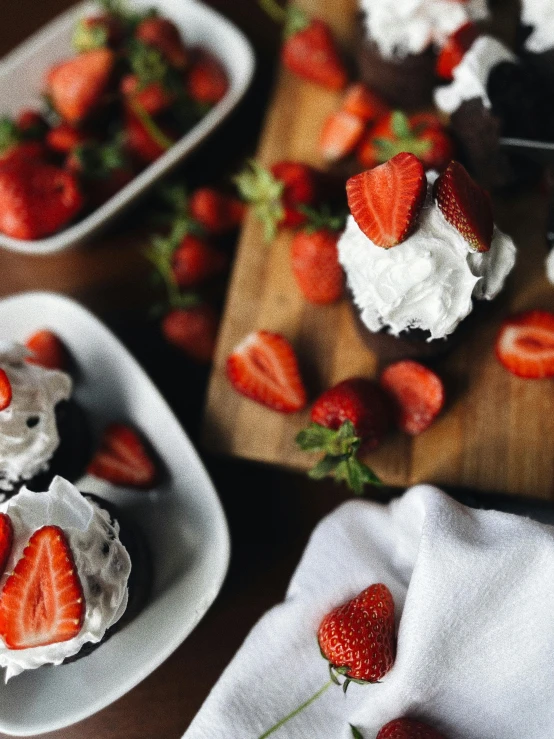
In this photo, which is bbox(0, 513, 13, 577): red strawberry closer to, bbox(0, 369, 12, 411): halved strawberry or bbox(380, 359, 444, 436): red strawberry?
bbox(0, 369, 12, 411): halved strawberry

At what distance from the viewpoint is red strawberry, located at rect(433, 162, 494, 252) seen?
0.81m

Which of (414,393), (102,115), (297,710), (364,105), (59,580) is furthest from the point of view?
(102,115)

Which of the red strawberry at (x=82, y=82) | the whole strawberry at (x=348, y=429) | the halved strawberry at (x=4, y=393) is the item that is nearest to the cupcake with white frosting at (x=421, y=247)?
the whole strawberry at (x=348, y=429)

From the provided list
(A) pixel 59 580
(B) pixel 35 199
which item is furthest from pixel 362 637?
(B) pixel 35 199

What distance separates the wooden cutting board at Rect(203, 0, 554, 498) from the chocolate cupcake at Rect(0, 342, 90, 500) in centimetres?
20

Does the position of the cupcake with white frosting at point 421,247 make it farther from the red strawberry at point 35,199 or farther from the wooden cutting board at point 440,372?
the red strawberry at point 35,199

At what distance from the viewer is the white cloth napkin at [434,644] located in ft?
2.69

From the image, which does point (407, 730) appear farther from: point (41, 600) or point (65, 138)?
point (65, 138)

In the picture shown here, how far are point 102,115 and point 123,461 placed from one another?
64cm

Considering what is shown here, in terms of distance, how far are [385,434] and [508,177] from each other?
1.34 feet

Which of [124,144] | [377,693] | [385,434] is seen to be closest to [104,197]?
[124,144]

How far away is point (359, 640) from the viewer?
82 cm

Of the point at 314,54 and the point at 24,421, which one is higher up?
the point at 314,54

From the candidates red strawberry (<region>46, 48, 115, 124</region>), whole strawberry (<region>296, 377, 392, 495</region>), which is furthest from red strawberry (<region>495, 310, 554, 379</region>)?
red strawberry (<region>46, 48, 115, 124</region>)
